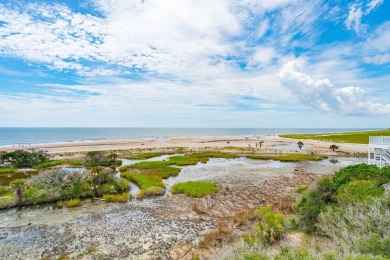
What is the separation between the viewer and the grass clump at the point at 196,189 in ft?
90.2

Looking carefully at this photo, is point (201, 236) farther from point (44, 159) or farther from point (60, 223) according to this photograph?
point (44, 159)

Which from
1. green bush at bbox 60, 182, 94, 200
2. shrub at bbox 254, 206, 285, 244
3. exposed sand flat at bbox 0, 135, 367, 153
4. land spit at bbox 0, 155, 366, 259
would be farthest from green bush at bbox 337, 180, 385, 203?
exposed sand flat at bbox 0, 135, 367, 153

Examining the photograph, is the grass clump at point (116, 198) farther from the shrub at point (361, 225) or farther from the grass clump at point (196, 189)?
the shrub at point (361, 225)

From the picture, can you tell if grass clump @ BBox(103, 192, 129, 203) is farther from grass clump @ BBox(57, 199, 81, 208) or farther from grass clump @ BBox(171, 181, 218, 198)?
grass clump @ BBox(171, 181, 218, 198)

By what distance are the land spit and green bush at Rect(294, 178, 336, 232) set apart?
14.1 feet

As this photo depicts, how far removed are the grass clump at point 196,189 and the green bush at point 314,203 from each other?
1187cm

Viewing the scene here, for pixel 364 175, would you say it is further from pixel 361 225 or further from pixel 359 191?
pixel 361 225

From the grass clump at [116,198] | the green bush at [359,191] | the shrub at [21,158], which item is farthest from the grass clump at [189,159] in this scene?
the green bush at [359,191]

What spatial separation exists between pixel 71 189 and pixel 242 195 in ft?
61.8

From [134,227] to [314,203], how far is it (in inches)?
526

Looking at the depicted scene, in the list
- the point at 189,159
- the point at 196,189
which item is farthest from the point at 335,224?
the point at 189,159

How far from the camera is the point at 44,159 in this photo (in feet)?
167

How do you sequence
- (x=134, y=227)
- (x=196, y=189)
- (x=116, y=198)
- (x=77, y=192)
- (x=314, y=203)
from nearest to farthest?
(x=314, y=203)
(x=134, y=227)
(x=116, y=198)
(x=77, y=192)
(x=196, y=189)

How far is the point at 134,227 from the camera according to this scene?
62.2ft
